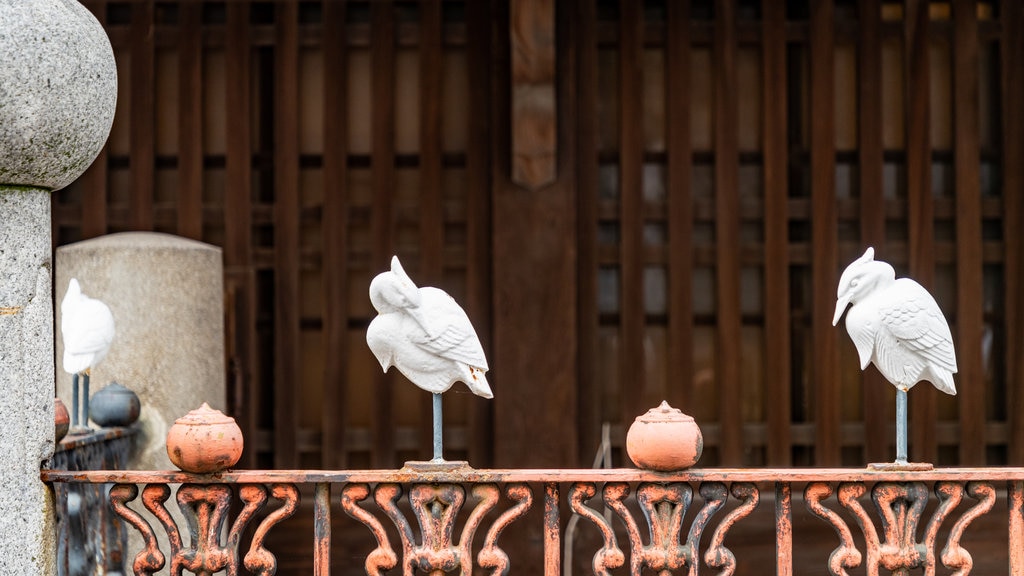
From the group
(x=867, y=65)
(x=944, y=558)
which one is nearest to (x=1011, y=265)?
(x=867, y=65)

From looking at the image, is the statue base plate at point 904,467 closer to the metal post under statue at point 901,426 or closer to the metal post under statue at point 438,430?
the metal post under statue at point 901,426

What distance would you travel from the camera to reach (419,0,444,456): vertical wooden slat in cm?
562

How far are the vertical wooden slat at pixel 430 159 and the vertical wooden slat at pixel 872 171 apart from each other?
2136mm

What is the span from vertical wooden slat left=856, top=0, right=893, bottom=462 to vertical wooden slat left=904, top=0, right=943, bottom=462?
0.14 m

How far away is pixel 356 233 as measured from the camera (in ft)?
18.8

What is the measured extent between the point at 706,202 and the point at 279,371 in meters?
2.33

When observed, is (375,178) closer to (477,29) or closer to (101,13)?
(477,29)

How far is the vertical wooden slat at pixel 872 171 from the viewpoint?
5.60m

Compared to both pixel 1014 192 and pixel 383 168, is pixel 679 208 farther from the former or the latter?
pixel 1014 192

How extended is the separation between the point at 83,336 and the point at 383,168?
77.5 inches

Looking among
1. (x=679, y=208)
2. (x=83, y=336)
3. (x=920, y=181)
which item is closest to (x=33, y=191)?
(x=83, y=336)

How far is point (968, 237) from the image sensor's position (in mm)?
5598

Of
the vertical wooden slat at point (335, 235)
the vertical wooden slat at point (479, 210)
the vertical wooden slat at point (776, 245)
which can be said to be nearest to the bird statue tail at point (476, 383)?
the vertical wooden slat at point (479, 210)

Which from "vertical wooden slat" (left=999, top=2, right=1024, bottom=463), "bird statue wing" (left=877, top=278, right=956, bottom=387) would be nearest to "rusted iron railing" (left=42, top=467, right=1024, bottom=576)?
"bird statue wing" (left=877, top=278, right=956, bottom=387)
